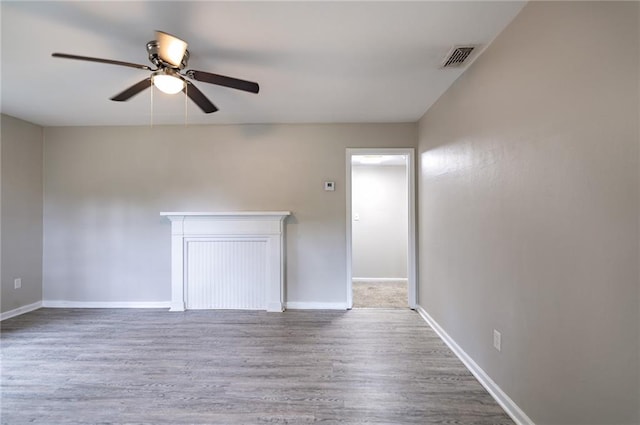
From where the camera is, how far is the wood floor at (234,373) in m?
1.64

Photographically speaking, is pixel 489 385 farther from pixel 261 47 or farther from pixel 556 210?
pixel 261 47

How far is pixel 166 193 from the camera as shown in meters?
3.44

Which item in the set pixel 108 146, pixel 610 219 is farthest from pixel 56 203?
pixel 610 219

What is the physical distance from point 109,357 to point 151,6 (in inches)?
103

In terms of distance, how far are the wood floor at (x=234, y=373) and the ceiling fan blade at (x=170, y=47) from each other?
6.93 feet

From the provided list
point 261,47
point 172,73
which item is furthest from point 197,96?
point 261,47

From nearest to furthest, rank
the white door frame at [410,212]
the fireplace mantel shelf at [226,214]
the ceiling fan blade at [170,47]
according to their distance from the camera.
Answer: the ceiling fan blade at [170,47] → the fireplace mantel shelf at [226,214] → the white door frame at [410,212]

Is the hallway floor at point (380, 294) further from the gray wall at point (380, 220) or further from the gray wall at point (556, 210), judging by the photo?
the gray wall at point (556, 210)

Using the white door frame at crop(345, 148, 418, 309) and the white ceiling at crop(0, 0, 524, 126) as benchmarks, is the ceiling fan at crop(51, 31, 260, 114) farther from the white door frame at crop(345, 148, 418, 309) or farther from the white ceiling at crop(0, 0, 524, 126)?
the white door frame at crop(345, 148, 418, 309)

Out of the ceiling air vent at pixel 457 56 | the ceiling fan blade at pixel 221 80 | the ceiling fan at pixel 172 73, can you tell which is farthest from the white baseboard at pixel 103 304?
the ceiling air vent at pixel 457 56

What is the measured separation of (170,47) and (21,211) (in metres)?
3.39

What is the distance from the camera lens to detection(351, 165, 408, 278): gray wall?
498 centimetres

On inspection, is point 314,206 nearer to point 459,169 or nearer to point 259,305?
point 259,305

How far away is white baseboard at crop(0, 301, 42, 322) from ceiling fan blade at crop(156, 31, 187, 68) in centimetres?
366
